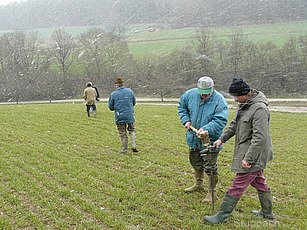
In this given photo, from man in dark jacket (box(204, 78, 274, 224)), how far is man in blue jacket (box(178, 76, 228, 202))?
20.6 inches

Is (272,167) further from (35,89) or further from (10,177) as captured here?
(35,89)

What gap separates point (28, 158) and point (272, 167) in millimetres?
6409

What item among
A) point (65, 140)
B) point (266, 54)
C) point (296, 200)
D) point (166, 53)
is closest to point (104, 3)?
point (166, 53)

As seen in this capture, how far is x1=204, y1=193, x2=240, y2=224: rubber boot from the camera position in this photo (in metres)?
5.28

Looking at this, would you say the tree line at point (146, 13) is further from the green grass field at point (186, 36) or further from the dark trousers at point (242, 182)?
the dark trousers at point (242, 182)

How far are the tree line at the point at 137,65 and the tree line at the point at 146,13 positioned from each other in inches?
660

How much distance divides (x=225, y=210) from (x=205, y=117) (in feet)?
5.32

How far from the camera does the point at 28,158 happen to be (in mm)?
9234

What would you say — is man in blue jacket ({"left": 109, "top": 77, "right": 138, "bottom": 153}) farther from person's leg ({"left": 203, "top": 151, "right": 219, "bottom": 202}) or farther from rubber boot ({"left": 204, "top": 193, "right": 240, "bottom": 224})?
rubber boot ({"left": 204, "top": 193, "right": 240, "bottom": 224})

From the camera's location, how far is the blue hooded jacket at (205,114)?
595 centimetres

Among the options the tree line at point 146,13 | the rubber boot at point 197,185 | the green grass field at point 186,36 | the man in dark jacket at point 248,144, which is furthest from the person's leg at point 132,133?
the tree line at point 146,13

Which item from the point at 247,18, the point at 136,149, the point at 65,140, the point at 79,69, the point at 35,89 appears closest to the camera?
the point at 136,149

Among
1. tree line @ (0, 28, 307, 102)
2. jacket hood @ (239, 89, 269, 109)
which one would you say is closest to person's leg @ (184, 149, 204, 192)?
jacket hood @ (239, 89, 269, 109)

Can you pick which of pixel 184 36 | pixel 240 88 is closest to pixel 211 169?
pixel 240 88
